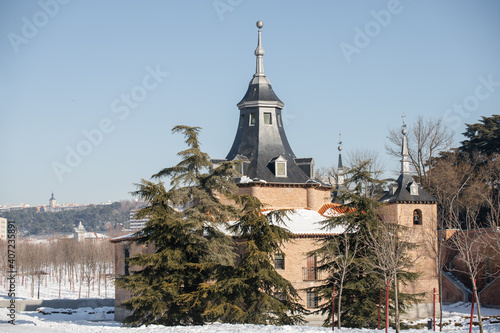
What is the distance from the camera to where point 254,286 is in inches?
1050

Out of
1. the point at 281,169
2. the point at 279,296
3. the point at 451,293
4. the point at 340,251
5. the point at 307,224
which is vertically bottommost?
the point at 451,293

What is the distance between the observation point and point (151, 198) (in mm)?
28578

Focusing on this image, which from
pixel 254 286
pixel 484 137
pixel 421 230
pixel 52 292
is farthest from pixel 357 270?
pixel 52 292

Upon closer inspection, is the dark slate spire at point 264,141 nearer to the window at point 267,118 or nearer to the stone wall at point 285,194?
the window at point 267,118

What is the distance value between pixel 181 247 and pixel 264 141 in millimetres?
15470

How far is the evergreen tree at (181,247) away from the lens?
27266 millimetres

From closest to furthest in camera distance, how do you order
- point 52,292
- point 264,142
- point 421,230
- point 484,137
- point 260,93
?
point 421,230, point 264,142, point 260,93, point 484,137, point 52,292

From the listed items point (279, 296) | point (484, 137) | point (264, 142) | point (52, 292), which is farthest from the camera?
point (52, 292)

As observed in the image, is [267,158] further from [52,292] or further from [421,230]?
[52,292]

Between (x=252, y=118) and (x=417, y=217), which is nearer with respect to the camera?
(x=417, y=217)

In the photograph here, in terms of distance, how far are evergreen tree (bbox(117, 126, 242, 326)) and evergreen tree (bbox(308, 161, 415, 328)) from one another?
461 cm

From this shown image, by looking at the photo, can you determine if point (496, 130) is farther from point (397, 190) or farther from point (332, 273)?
point (332, 273)

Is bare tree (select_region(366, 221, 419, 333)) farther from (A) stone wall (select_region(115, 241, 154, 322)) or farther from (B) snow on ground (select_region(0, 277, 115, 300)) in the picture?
(B) snow on ground (select_region(0, 277, 115, 300))

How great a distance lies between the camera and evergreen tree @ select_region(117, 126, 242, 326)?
27266mm
